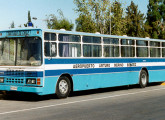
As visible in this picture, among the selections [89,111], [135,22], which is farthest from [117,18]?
[89,111]

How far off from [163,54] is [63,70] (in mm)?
9867

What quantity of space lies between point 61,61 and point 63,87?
1064mm

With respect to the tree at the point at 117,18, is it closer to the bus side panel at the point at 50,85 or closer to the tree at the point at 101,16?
the tree at the point at 101,16

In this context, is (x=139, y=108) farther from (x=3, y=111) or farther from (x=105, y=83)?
(x=105, y=83)

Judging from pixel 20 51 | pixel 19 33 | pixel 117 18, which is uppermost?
pixel 117 18

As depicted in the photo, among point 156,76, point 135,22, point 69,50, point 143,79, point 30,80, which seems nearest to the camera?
point 30,80

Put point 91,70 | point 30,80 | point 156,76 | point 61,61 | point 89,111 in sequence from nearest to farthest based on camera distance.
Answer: point 89,111 < point 30,80 < point 61,61 < point 91,70 < point 156,76

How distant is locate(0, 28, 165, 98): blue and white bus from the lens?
13.6 m

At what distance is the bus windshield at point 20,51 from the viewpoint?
44.4 feet

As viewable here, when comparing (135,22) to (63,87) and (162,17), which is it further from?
(63,87)

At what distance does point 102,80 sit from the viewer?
17.1 metres

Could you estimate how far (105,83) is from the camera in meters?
17.3

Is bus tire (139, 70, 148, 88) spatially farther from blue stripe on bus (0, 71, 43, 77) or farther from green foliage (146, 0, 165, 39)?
green foliage (146, 0, 165, 39)

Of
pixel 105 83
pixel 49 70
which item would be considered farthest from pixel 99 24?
pixel 49 70
